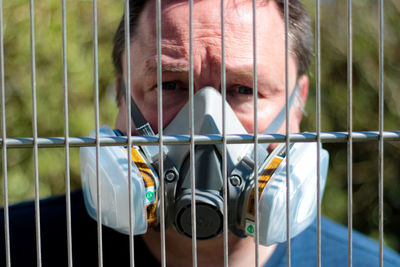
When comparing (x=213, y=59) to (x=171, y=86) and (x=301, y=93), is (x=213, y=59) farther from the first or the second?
(x=301, y=93)

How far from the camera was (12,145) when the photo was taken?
632 mm

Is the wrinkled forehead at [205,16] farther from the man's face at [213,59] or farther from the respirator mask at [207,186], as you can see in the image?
the respirator mask at [207,186]

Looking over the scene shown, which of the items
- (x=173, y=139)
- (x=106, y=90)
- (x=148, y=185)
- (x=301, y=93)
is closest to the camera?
(x=173, y=139)

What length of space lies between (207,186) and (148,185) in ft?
0.41

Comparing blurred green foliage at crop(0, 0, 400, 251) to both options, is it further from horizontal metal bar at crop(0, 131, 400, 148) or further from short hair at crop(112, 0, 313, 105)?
horizontal metal bar at crop(0, 131, 400, 148)

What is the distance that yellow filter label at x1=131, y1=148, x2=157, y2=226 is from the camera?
2.72 feet

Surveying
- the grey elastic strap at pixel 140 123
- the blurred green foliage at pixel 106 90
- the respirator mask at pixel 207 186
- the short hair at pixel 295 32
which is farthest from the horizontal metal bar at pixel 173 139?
the blurred green foliage at pixel 106 90

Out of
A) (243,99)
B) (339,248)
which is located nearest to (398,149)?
(339,248)

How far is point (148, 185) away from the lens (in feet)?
2.72

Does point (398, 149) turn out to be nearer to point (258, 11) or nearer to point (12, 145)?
point (258, 11)

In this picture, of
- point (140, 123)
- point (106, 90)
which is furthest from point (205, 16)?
point (106, 90)

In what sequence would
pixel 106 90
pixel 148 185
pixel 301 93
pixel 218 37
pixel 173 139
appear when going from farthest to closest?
pixel 106 90 → pixel 301 93 → pixel 218 37 → pixel 148 185 → pixel 173 139

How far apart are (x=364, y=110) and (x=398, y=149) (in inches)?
12.6

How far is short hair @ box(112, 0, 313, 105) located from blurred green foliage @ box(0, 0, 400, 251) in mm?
796
